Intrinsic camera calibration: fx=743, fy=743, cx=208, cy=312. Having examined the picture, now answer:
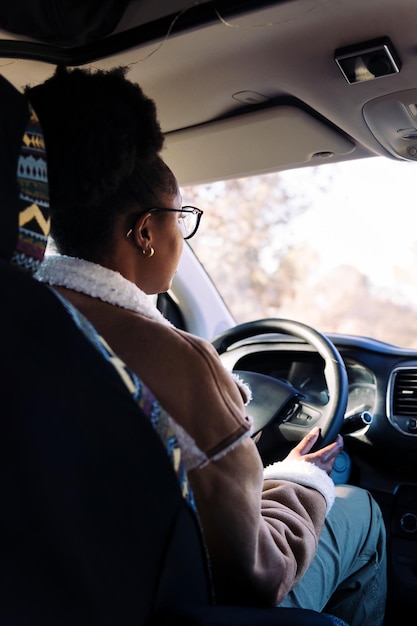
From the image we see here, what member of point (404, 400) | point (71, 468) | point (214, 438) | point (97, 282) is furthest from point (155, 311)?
point (404, 400)

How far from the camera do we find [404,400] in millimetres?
2391

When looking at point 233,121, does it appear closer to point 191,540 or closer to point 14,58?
point 14,58

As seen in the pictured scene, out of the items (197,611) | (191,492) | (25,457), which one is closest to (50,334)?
(25,457)

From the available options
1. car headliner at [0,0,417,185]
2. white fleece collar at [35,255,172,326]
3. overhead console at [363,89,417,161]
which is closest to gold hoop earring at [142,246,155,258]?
white fleece collar at [35,255,172,326]

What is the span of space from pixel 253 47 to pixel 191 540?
1093 millimetres

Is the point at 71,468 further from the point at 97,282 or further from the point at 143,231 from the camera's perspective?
the point at 143,231

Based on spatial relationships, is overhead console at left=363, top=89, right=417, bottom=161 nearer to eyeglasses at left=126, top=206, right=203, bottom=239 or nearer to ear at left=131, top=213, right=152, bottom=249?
eyeglasses at left=126, top=206, right=203, bottom=239

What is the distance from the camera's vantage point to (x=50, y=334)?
1028 millimetres

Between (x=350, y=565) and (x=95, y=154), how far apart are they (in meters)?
1.24

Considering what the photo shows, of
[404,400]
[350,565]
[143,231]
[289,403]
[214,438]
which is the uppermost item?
[143,231]

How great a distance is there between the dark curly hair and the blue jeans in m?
0.90

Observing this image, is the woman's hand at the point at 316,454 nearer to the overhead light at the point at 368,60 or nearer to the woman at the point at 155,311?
the woman at the point at 155,311

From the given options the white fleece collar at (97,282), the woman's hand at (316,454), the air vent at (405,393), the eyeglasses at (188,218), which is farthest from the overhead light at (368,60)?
the air vent at (405,393)

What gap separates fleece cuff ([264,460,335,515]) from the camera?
63.7 inches
